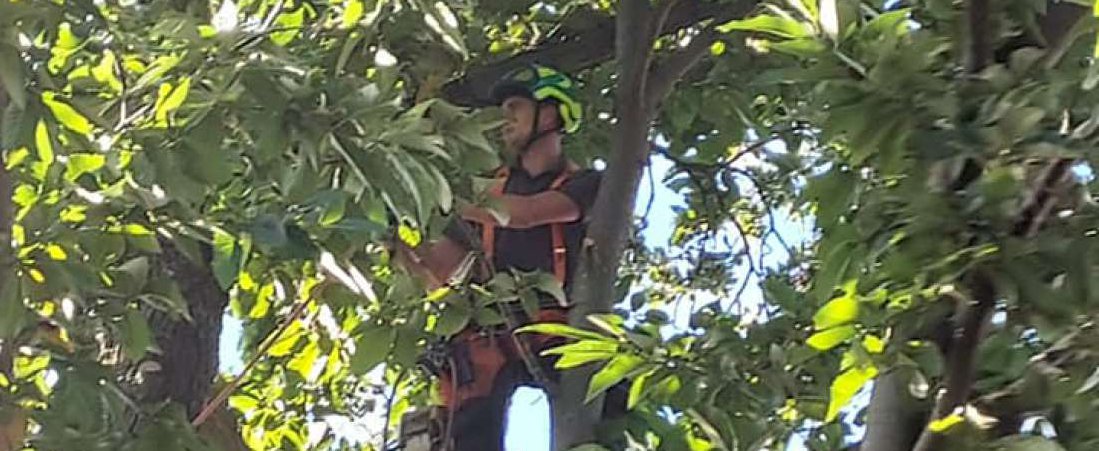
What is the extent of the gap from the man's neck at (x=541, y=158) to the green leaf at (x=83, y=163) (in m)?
1.33

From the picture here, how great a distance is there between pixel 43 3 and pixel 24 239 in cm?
34

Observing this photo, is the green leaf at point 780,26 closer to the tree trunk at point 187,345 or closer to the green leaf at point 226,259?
the green leaf at point 226,259

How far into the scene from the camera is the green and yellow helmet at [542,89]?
11.3 ft

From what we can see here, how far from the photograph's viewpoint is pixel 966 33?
1718 mm

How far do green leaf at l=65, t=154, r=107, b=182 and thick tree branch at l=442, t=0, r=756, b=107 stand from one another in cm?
115

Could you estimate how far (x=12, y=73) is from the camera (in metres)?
1.97

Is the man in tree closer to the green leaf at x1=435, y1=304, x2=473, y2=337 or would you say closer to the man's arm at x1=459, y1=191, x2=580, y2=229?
the man's arm at x1=459, y1=191, x2=580, y2=229

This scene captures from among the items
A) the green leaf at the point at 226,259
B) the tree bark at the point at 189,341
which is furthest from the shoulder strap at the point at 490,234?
the green leaf at the point at 226,259

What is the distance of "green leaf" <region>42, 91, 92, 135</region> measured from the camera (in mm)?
2125

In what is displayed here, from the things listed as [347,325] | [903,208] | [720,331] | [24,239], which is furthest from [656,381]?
[347,325]

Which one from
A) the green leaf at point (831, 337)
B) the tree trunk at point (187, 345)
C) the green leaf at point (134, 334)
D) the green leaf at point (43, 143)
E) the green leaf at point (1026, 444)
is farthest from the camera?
the tree trunk at point (187, 345)

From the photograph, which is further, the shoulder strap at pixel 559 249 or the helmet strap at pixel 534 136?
the helmet strap at pixel 534 136

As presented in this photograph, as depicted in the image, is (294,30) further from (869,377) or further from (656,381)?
(869,377)

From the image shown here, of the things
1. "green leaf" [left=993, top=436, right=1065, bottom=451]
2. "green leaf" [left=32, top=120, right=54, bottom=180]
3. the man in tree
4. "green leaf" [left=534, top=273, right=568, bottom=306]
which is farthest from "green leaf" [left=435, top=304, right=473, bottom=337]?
"green leaf" [left=993, top=436, right=1065, bottom=451]
